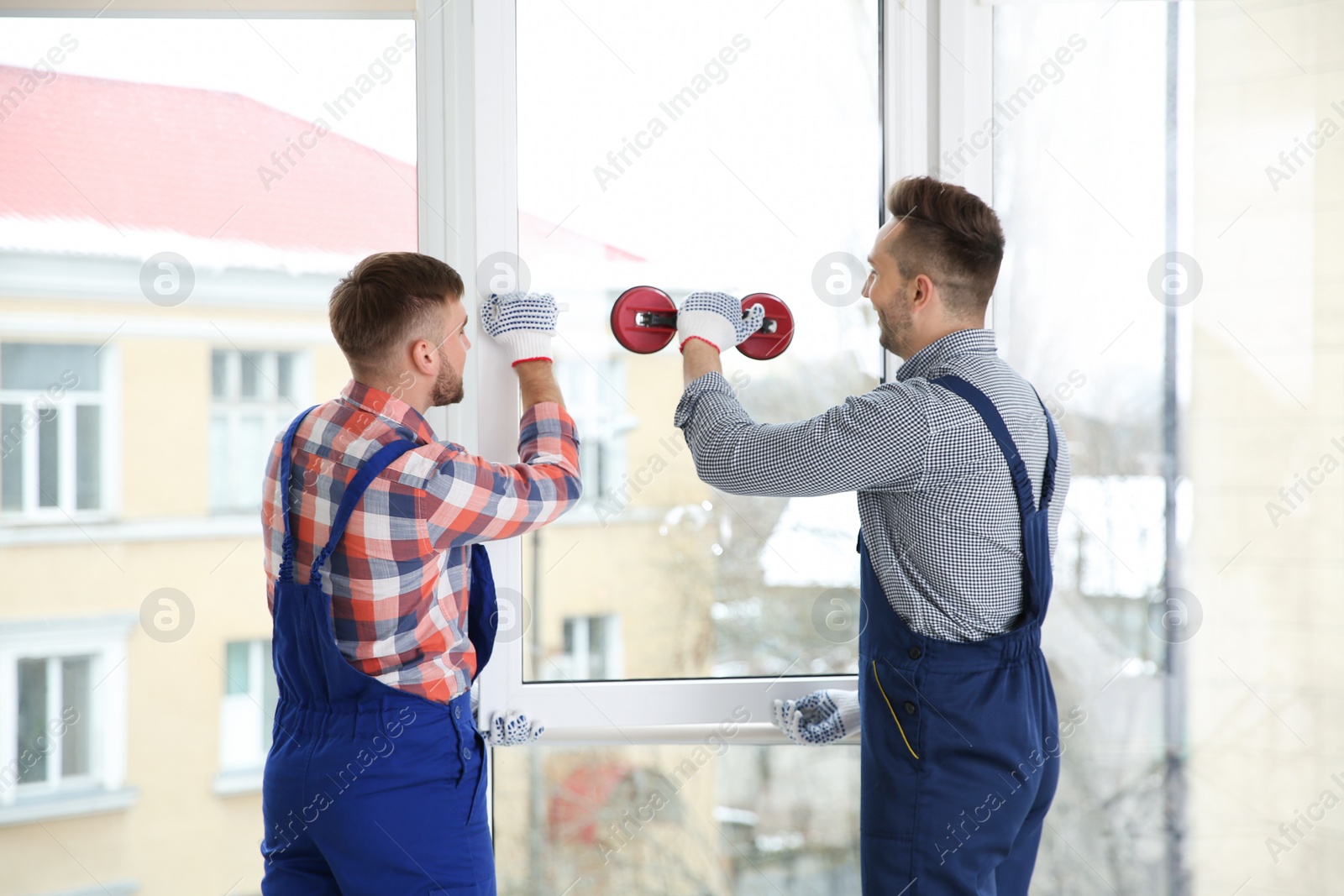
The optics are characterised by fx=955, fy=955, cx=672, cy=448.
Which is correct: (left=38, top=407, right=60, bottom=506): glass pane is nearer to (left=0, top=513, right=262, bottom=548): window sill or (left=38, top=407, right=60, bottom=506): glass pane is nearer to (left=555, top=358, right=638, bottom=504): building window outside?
(left=0, top=513, right=262, bottom=548): window sill

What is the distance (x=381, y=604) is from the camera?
4.32 feet

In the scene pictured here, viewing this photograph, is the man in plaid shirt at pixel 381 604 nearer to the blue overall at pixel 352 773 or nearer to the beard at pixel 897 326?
the blue overall at pixel 352 773

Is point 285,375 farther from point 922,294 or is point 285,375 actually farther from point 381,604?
point 922,294

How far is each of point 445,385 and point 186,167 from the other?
72 cm

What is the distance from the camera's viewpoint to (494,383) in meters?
1.66

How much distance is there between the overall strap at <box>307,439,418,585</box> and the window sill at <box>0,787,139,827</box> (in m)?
0.90

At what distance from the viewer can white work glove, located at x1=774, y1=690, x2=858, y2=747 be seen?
5.46 feet

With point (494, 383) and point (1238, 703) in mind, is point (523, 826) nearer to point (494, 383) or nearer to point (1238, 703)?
point (494, 383)

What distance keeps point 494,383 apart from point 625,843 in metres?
0.93

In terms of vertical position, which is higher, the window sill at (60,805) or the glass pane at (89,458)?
the glass pane at (89,458)

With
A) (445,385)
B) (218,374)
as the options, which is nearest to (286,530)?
(445,385)

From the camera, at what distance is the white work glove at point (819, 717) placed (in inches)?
65.6

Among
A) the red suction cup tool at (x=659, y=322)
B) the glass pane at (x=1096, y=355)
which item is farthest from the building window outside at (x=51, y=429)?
the glass pane at (x=1096, y=355)

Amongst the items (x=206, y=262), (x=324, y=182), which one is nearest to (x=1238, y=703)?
(x=324, y=182)
